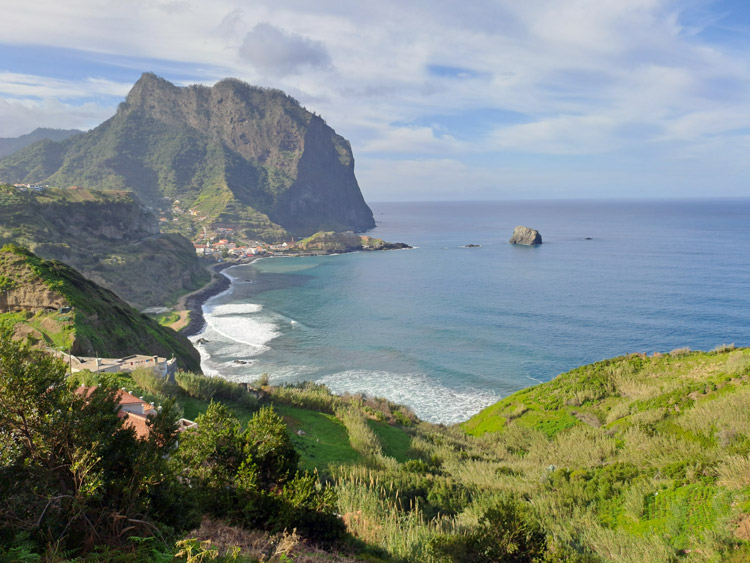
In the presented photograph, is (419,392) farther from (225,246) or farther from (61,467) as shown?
(225,246)

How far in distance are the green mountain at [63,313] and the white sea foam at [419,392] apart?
14.5m

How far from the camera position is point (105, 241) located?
89.1 meters

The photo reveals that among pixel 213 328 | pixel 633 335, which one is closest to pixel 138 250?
pixel 213 328

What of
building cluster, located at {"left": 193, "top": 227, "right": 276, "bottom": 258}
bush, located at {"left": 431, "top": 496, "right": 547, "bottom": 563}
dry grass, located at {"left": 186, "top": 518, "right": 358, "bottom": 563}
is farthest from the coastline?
bush, located at {"left": 431, "top": 496, "right": 547, "bottom": 563}

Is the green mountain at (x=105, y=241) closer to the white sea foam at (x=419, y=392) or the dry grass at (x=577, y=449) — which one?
the white sea foam at (x=419, y=392)

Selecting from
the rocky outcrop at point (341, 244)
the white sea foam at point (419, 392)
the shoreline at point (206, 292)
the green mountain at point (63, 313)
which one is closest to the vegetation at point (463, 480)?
the green mountain at point (63, 313)

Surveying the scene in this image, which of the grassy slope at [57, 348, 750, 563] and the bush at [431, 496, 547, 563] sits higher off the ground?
the bush at [431, 496, 547, 563]

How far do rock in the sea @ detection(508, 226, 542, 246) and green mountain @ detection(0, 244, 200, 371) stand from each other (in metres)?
119

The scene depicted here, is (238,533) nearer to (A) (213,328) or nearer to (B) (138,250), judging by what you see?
(A) (213,328)

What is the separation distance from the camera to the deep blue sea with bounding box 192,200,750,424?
42219 mm

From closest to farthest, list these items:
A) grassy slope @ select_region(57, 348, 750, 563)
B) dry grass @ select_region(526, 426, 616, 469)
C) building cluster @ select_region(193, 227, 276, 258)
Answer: grassy slope @ select_region(57, 348, 750, 563)
dry grass @ select_region(526, 426, 616, 469)
building cluster @ select_region(193, 227, 276, 258)

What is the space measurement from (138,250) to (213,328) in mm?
40220

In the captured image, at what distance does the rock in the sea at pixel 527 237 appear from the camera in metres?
134

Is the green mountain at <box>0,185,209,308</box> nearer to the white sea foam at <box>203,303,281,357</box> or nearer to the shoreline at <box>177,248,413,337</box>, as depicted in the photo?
the shoreline at <box>177,248,413,337</box>
